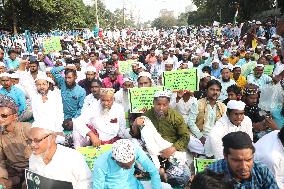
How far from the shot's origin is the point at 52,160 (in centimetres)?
324

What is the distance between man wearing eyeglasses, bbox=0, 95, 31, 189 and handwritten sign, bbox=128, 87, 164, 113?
1760mm

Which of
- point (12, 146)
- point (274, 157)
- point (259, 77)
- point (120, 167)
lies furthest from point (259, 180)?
point (259, 77)

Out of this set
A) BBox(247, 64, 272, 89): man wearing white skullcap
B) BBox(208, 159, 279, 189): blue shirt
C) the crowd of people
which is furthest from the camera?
BBox(247, 64, 272, 89): man wearing white skullcap

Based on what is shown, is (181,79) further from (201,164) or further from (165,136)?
(201,164)

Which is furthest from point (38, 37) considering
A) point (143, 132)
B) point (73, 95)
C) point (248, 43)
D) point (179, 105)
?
point (143, 132)

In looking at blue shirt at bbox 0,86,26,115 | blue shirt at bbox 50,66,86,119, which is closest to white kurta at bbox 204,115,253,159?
blue shirt at bbox 50,66,86,119

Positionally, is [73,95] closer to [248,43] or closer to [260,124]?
[260,124]

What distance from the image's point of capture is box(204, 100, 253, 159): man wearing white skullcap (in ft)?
13.2

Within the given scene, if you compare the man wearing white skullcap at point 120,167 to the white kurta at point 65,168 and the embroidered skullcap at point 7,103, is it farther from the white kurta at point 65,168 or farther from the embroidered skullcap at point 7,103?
the embroidered skullcap at point 7,103

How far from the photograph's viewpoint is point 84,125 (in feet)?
15.7

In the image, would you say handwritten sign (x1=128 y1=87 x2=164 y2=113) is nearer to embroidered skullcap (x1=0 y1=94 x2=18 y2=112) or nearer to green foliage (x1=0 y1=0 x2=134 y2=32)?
embroidered skullcap (x1=0 y1=94 x2=18 y2=112)

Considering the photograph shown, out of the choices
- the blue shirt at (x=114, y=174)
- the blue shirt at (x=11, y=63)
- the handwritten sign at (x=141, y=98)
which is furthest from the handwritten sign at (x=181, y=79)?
the blue shirt at (x=11, y=63)

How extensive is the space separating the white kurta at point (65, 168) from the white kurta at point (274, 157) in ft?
5.40

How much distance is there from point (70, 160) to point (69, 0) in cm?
2724
